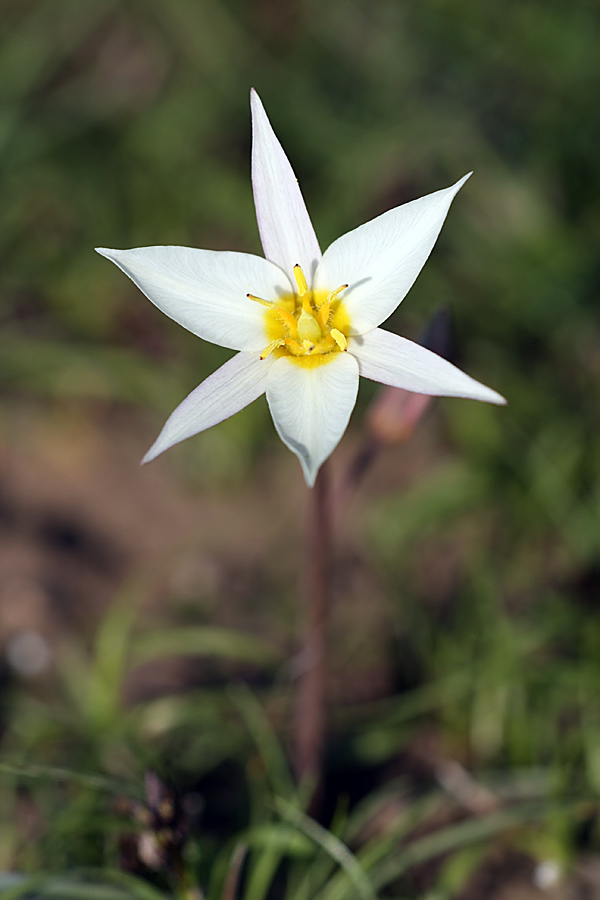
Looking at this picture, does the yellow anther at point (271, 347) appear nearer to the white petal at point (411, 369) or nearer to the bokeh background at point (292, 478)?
the white petal at point (411, 369)

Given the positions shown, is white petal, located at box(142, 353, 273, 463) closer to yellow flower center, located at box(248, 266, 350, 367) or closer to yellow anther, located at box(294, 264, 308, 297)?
yellow flower center, located at box(248, 266, 350, 367)

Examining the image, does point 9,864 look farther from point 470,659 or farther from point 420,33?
point 420,33

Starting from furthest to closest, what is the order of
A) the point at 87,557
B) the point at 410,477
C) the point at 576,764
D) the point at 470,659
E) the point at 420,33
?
the point at 420,33
the point at 410,477
the point at 87,557
the point at 470,659
the point at 576,764

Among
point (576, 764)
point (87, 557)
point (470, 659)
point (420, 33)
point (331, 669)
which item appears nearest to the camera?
Answer: point (576, 764)

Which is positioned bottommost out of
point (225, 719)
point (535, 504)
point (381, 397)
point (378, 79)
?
point (225, 719)

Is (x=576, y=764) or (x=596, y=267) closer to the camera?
(x=576, y=764)

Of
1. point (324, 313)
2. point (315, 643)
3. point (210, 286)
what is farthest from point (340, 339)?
point (315, 643)

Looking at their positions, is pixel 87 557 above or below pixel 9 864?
above

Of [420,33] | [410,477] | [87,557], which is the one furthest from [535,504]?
[420,33]

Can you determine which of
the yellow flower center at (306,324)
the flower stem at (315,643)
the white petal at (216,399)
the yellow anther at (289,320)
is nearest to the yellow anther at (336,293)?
the yellow flower center at (306,324)
